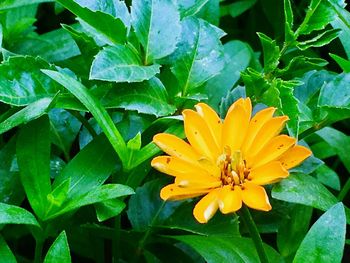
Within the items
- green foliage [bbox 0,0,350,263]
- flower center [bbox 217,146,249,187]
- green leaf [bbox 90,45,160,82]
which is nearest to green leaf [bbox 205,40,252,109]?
green foliage [bbox 0,0,350,263]

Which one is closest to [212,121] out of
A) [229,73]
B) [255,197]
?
[255,197]

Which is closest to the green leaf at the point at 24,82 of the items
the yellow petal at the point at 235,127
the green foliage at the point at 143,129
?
the green foliage at the point at 143,129

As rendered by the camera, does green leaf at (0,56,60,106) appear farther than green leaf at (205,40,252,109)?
No

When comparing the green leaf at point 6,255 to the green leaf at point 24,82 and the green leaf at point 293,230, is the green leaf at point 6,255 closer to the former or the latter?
the green leaf at point 24,82

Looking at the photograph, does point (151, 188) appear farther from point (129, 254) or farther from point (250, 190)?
point (250, 190)

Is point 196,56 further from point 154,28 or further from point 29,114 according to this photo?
point 29,114

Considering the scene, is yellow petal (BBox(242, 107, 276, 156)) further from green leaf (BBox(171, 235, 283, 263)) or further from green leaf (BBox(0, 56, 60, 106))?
green leaf (BBox(0, 56, 60, 106))
